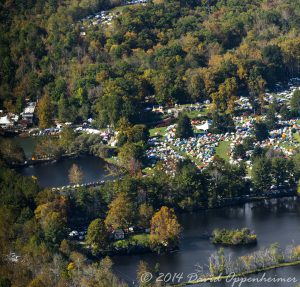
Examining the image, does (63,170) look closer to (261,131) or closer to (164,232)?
(261,131)

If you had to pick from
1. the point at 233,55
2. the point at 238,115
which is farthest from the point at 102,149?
the point at 233,55

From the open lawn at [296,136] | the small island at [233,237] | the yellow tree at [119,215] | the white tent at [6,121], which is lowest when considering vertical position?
the open lawn at [296,136]

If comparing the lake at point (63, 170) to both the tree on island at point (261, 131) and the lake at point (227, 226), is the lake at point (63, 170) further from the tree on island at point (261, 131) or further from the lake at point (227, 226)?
the tree on island at point (261, 131)

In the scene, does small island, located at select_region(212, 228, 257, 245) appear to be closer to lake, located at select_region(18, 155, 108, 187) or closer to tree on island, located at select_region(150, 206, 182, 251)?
tree on island, located at select_region(150, 206, 182, 251)

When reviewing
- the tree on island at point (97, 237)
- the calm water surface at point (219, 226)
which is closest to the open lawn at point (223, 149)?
the calm water surface at point (219, 226)

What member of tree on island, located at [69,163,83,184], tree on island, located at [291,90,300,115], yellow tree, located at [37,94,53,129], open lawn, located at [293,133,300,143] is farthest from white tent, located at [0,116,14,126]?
open lawn, located at [293,133,300,143]
